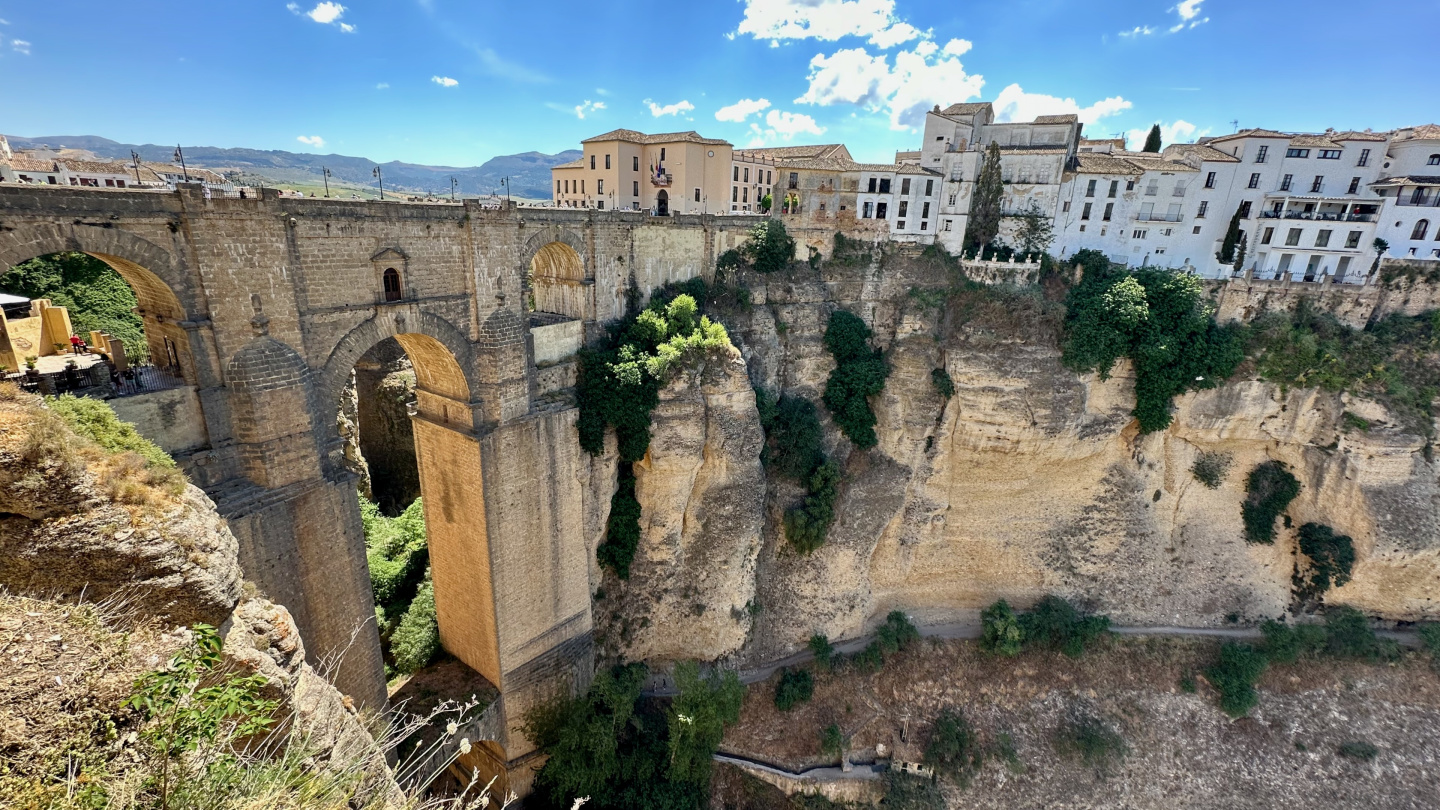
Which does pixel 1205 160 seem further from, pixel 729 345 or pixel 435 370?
pixel 435 370

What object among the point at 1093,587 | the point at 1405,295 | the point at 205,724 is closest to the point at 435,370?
the point at 205,724

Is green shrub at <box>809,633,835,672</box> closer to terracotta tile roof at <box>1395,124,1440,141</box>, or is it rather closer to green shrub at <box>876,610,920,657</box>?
green shrub at <box>876,610,920,657</box>

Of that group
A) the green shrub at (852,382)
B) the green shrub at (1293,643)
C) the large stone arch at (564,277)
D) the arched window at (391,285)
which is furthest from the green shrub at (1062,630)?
the arched window at (391,285)

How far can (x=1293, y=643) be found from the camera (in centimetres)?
2500

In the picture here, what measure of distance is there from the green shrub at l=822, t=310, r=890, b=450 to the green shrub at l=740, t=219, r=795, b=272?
3.51 m

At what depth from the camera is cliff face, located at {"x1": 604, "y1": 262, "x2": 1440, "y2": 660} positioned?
23984mm

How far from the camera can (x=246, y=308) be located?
11.9m

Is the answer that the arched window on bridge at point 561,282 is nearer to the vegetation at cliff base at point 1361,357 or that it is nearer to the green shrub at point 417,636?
the green shrub at point 417,636

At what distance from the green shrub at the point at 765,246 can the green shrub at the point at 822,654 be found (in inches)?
603

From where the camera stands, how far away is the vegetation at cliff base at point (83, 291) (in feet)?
74.3

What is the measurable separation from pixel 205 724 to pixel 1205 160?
125ft

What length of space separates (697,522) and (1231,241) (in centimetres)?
2830

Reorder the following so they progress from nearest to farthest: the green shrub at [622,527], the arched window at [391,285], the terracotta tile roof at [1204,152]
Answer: the arched window at [391,285] → the green shrub at [622,527] → the terracotta tile roof at [1204,152]

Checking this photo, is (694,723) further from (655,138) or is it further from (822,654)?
(655,138)
